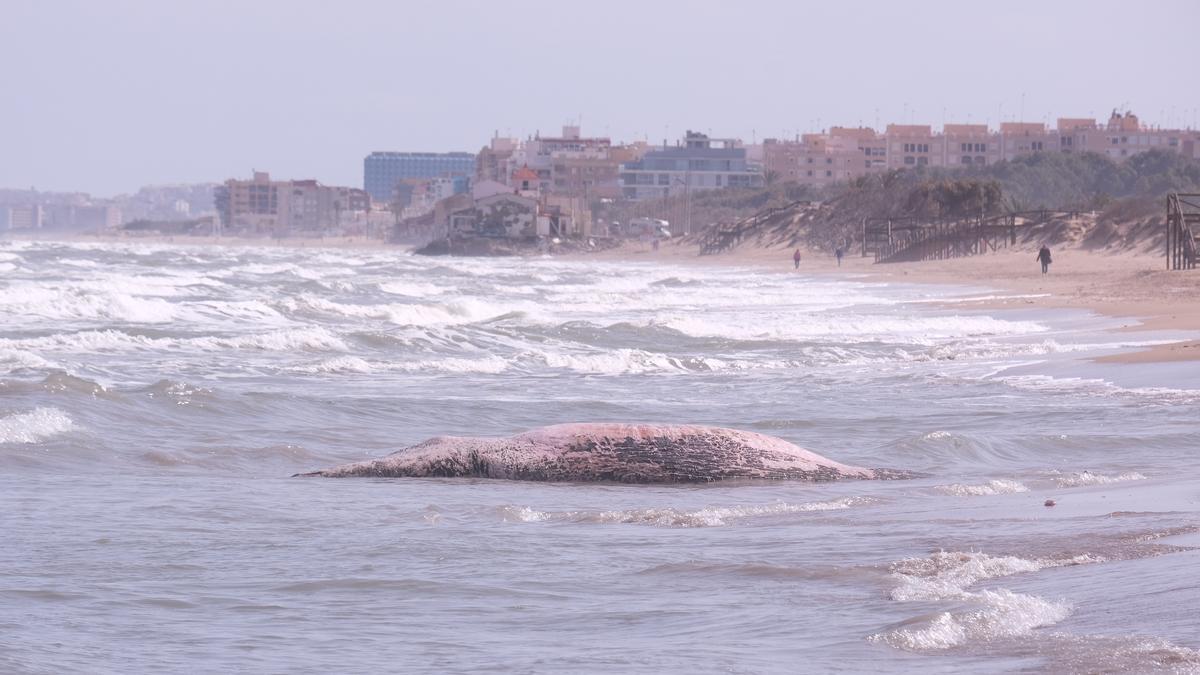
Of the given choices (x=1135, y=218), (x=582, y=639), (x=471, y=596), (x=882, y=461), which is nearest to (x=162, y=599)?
(x=471, y=596)

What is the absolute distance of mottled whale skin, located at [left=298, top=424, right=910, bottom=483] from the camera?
33.1 feet

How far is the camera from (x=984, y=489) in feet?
31.8

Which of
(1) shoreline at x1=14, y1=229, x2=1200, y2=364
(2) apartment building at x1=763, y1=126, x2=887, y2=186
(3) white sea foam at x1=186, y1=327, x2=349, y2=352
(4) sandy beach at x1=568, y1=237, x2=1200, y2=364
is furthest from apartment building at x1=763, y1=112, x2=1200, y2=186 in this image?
(3) white sea foam at x1=186, y1=327, x2=349, y2=352

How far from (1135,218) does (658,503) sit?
169 feet

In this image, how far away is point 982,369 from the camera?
18.5 m

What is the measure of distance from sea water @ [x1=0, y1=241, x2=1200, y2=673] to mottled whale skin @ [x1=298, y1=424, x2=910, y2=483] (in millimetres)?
152

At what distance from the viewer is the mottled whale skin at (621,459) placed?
33.1ft

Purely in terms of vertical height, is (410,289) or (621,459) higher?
(621,459)

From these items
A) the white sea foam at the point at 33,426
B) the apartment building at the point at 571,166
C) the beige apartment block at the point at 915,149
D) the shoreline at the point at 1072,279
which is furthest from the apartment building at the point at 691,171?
the white sea foam at the point at 33,426

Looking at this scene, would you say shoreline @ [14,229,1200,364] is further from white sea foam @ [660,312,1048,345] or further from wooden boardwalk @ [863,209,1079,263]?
white sea foam @ [660,312,1048,345]

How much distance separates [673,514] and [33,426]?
6.10 meters

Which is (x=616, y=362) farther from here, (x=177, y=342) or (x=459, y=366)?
(x=177, y=342)

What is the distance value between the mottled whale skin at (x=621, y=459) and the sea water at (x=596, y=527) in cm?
15

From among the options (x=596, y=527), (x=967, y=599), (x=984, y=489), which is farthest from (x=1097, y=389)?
(x=967, y=599)
